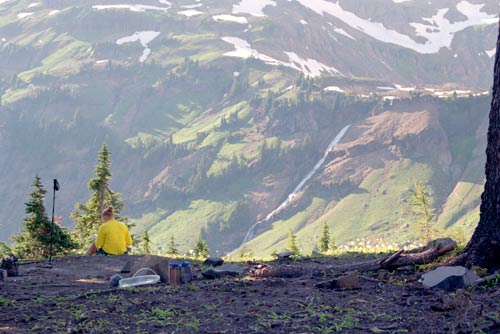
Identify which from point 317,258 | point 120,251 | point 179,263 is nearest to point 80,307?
point 179,263

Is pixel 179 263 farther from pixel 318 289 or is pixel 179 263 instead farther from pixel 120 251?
pixel 120 251

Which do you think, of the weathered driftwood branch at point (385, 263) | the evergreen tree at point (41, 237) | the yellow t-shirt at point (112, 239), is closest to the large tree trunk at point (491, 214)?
the weathered driftwood branch at point (385, 263)

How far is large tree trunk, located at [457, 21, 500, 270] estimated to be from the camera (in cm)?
1295

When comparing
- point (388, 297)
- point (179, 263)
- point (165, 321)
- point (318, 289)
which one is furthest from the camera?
point (179, 263)

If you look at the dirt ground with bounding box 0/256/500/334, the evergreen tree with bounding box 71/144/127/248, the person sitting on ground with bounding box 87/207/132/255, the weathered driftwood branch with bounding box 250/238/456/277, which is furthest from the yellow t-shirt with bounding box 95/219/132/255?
the evergreen tree with bounding box 71/144/127/248

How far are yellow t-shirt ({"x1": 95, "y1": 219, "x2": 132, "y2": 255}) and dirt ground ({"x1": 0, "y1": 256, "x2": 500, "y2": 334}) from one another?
7387mm

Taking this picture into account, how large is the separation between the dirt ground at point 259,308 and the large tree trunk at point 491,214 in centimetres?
123

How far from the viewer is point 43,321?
10945mm

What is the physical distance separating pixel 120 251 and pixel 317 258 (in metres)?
7.14

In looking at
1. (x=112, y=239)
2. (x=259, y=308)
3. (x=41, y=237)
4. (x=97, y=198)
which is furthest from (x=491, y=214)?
(x=97, y=198)

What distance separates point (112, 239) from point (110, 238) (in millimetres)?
75

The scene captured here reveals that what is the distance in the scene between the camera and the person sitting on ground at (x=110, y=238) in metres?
22.3

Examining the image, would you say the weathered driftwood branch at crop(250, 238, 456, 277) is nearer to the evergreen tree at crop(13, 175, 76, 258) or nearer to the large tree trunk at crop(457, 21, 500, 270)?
the large tree trunk at crop(457, 21, 500, 270)

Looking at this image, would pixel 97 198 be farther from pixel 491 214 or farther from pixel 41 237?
pixel 491 214
